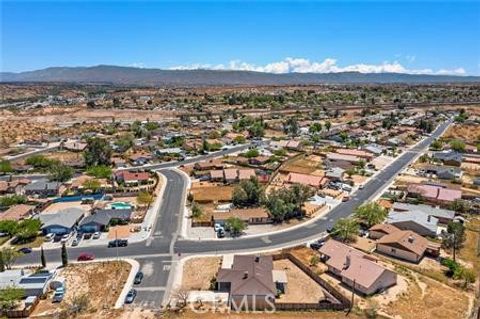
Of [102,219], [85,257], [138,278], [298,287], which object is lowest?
[298,287]

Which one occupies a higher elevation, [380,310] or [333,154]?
[333,154]

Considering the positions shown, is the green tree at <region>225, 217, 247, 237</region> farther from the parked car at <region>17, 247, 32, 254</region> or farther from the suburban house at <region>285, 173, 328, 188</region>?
the parked car at <region>17, 247, 32, 254</region>

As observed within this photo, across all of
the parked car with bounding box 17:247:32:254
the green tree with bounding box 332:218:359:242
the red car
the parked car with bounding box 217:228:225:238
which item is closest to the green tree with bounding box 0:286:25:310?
the red car

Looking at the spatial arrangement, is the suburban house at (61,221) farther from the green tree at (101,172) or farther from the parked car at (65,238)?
the green tree at (101,172)

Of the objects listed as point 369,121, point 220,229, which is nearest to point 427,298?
point 220,229

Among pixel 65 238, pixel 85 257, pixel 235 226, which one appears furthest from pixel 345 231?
pixel 65 238

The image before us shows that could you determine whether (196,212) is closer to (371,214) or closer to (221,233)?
(221,233)

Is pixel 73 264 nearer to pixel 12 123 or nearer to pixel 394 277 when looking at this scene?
pixel 394 277
